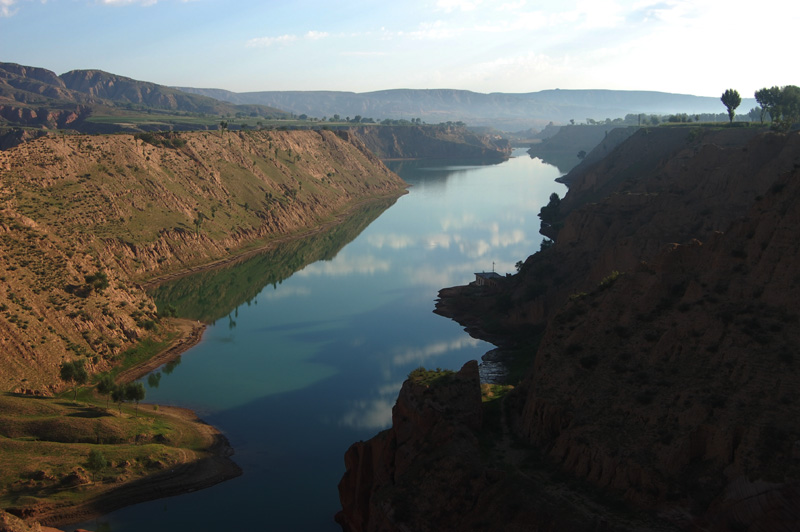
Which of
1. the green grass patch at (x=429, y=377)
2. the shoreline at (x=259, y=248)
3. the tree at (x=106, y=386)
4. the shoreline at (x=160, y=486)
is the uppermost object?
the green grass patch at (x=429, y=377)

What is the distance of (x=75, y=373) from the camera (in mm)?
47750

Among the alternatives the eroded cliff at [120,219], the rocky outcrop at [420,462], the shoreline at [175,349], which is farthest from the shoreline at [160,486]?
the eroded cliff at [120,219]

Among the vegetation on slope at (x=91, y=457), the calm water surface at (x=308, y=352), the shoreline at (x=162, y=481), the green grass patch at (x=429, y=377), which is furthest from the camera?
the calm water surface at (x=308, y=352)

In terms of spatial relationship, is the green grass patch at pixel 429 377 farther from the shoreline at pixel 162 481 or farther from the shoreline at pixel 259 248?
the shoreline at pixel 259 248

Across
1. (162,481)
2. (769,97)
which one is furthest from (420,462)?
(769,97)

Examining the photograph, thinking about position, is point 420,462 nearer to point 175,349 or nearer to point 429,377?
point 429,377

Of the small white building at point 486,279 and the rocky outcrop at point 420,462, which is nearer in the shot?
the rocky outcrop at point 420,462

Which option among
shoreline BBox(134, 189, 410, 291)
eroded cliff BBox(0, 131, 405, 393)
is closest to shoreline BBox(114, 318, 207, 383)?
eroded cliff BBox(0, 131, 405, 393)

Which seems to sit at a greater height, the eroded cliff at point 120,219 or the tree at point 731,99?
the tree at point 731,99

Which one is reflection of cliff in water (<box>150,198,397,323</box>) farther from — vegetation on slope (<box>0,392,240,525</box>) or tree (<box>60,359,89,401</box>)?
vegetation on slope (<box>0,392,240,525</box>)

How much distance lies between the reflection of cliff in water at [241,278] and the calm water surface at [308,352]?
24 cm

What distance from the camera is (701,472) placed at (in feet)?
77.6

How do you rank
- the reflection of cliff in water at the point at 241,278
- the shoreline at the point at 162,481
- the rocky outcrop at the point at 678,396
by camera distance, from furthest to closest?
the reflection of cliff in water at the point at 241,278 < the shoreline at the point at 162,481 < the rocky outcrop at the point at 678,396

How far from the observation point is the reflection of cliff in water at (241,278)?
71.6 metres
